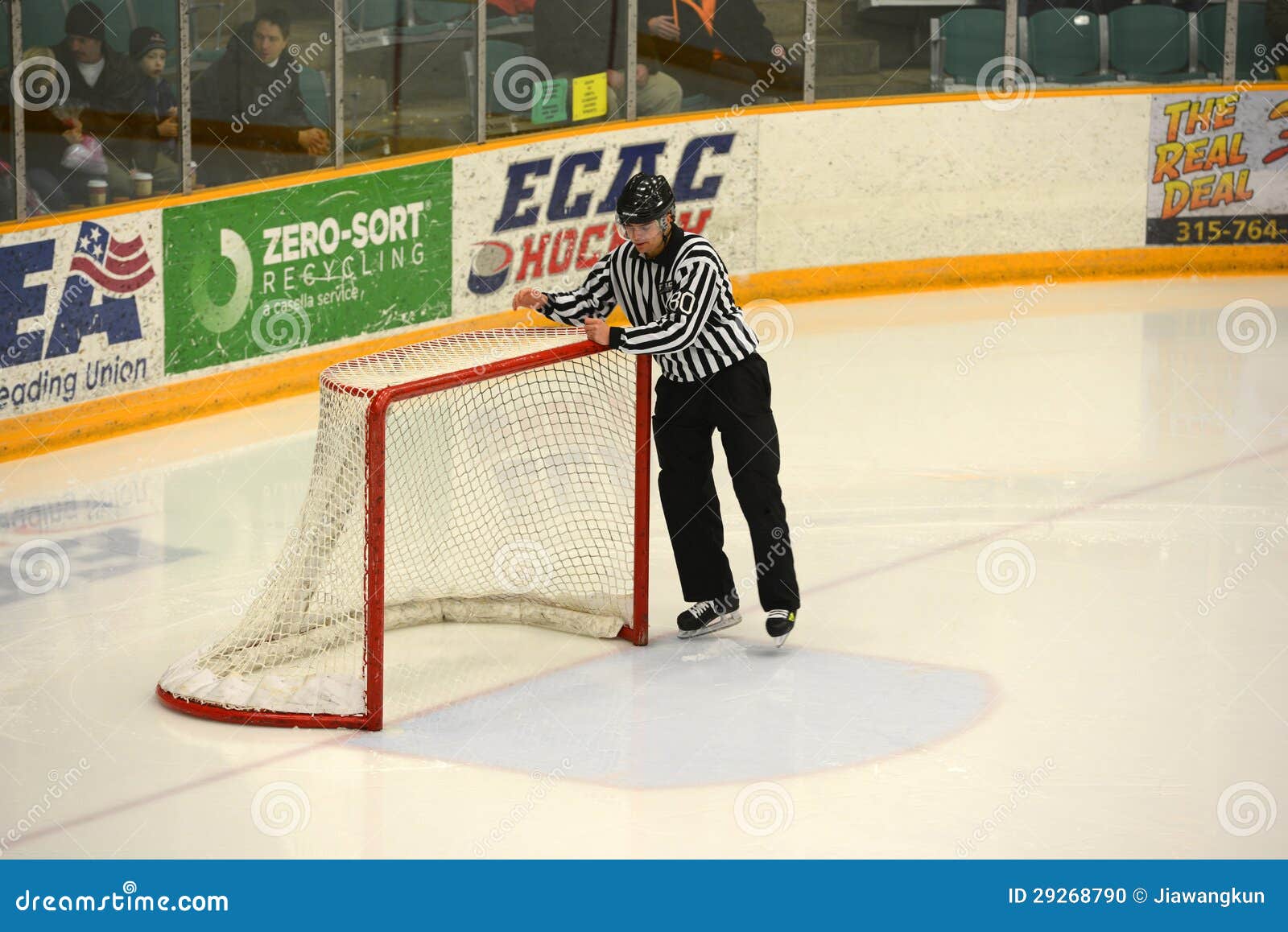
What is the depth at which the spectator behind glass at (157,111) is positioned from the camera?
831 centimetres

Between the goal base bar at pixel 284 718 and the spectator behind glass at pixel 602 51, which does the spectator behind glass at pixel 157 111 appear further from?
the goal base bar at pixel 284 718

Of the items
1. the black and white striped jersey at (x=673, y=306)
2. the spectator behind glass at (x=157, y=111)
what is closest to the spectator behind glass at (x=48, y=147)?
the spectator behind glass at (x=157, y=111)

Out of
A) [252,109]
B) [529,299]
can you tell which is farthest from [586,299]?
[252,109]

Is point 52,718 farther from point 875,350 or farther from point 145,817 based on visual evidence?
point 875,350

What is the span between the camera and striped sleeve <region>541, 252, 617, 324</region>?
584 centimetres

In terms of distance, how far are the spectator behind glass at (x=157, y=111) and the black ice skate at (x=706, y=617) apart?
12.1 feet

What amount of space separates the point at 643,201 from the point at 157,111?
3.70m

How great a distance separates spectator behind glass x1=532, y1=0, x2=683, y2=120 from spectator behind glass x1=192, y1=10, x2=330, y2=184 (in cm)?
164

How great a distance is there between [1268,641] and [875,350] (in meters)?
4.28

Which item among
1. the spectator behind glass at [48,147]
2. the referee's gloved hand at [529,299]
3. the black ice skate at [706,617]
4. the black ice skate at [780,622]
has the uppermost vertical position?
the spectator behind glass at [48,147]

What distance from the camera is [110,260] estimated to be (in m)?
8.16

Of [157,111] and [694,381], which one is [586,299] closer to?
[694,381]

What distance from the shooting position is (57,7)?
7961 mm
